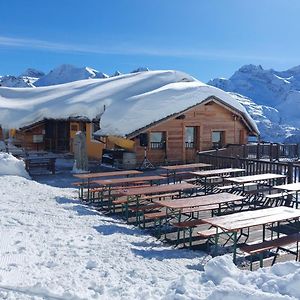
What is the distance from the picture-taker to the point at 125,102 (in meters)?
22.6

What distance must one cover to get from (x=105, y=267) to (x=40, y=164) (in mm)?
11800

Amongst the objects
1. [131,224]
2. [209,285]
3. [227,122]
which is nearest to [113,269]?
[209,285]

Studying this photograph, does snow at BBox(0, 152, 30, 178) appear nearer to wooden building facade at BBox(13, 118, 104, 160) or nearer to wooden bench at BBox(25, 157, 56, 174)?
wooden bench at BBox(25, 157, 56, 174)

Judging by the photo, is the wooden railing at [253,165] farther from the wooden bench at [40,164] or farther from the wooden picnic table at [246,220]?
the wooden bench at [40,164]

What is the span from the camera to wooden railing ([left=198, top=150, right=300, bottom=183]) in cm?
1276

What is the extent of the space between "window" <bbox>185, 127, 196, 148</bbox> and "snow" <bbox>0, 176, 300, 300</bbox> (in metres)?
12.3

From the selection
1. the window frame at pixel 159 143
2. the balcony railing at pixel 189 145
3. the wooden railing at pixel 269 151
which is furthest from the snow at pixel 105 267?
the balcony railing at pixel 189 145

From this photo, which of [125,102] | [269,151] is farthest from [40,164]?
[269,151]

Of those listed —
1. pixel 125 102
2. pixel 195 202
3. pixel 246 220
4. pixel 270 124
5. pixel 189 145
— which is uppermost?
pixel 270 124

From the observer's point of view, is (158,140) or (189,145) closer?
(158,140)

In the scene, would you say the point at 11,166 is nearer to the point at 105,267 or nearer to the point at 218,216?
the point at 218,216

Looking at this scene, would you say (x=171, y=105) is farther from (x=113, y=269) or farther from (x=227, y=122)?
(x=113, y=269)

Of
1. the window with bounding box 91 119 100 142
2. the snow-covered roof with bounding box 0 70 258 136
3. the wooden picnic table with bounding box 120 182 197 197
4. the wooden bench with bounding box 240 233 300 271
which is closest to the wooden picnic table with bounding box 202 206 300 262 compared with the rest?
the wooden bench with bounding box 240 233 300 271

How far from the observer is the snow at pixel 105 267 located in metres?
5.23
